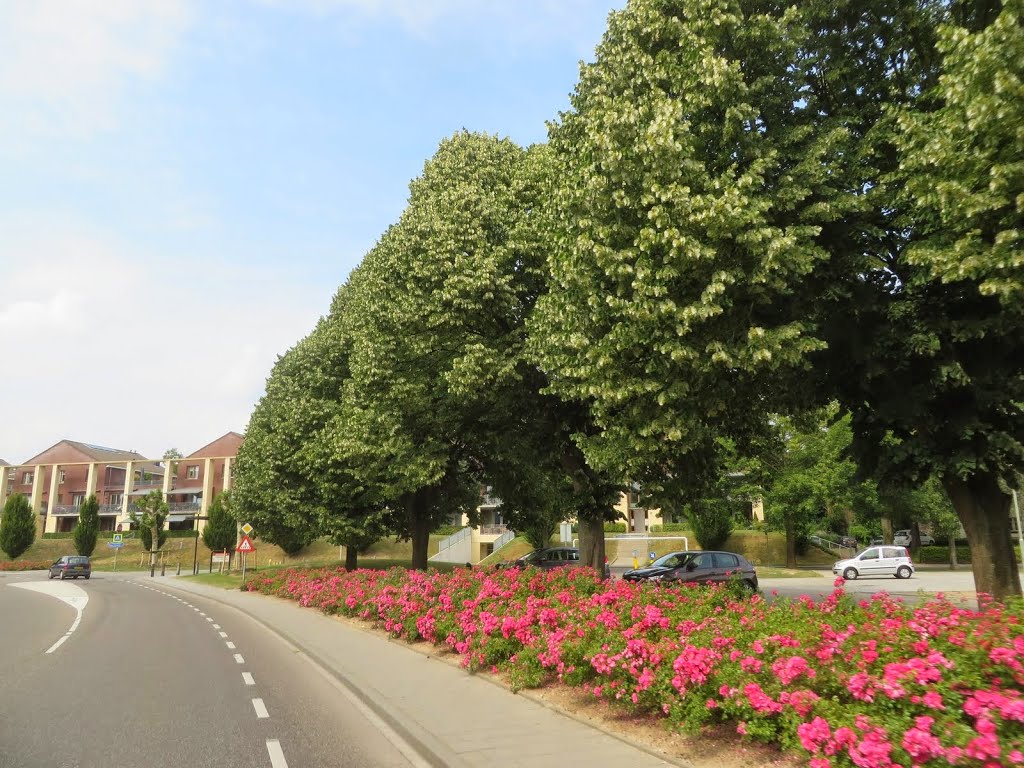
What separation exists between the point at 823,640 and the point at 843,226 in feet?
25.9

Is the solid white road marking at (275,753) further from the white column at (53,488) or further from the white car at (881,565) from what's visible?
the white column at (53,488)

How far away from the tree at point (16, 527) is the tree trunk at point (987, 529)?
77.8 meters

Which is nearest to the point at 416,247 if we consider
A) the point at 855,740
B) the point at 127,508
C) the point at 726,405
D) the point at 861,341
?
the point at 726,405

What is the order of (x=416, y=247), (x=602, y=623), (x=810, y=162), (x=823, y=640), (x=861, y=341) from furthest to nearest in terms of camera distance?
(x=416, y=247) → (x=861, y=341) → (x=810, y=162) → (x=602, y=623) → (x=823, y=640)

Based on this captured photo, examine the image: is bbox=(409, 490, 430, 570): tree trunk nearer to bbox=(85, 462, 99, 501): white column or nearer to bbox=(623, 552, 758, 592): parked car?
bbox=(623, 552, 758, 592): parked car

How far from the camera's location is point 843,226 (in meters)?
11.6

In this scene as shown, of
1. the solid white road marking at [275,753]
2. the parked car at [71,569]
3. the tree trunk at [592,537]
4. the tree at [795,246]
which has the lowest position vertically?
the parked car at [71,569]

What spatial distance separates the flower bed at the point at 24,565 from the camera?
61812 millimetres

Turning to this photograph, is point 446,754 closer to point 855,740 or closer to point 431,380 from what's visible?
point 855,740

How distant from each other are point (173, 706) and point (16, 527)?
72.4m

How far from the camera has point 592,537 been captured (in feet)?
57.8

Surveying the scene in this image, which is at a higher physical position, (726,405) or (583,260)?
(583,260)

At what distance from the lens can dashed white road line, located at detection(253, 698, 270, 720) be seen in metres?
8.39

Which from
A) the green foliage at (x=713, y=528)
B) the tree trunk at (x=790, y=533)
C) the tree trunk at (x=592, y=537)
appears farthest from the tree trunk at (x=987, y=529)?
the green foliage at (x=713, y=528)
